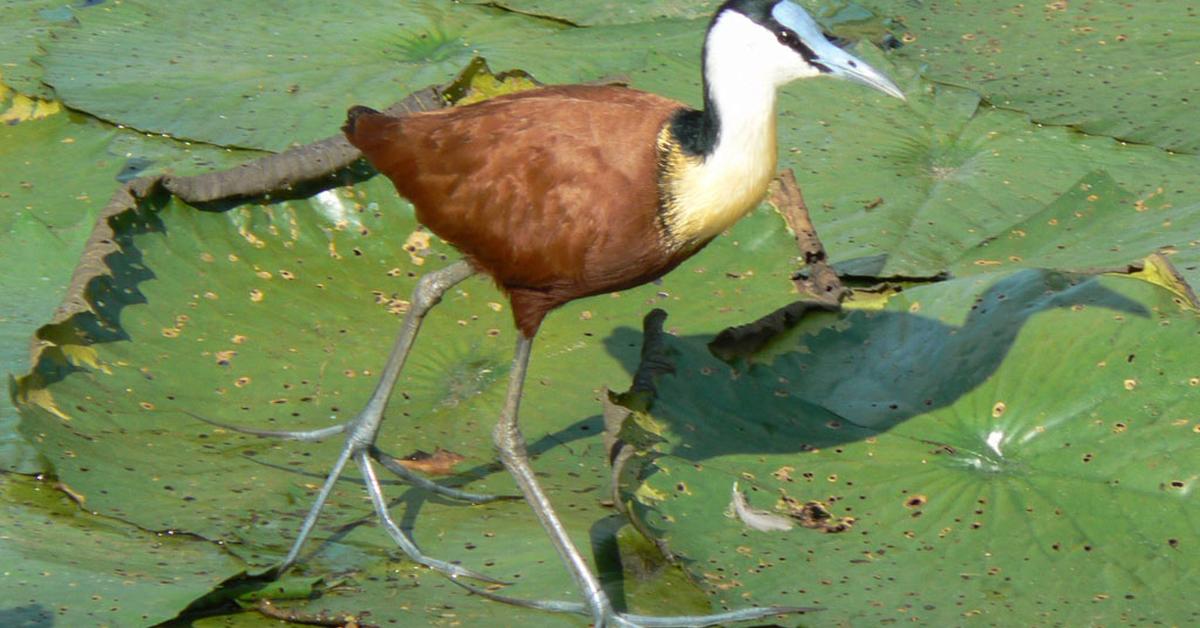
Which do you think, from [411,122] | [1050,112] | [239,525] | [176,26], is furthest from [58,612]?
[1050,112]

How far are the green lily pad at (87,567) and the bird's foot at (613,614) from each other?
54 cm

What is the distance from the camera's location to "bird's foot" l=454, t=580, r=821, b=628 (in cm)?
313

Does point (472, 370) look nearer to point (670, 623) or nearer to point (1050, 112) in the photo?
point (670, 623)

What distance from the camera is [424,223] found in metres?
3.69

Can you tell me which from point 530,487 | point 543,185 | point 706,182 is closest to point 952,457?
point 706,182

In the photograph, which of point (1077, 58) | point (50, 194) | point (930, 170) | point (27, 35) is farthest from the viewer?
point (27, 35)

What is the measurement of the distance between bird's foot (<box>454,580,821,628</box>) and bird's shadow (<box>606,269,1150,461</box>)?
1.12 feet

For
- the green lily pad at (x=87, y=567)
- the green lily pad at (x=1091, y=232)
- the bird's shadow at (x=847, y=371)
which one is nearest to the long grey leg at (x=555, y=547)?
the bird's shadow at (x=847, y=371)

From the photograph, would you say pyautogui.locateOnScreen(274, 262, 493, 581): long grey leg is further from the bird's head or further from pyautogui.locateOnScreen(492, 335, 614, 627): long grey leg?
the bird's head

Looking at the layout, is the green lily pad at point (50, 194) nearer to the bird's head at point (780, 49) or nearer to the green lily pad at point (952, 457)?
the green lily pad at point (952, 457)

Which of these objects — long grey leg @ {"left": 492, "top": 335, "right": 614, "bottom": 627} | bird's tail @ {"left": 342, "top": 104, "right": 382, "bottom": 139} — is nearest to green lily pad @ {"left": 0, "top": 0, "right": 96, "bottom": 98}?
bird's tail @ {"left": 342, "top": 104, "right": 382, "bottom": 139}

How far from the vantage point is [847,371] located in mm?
3633

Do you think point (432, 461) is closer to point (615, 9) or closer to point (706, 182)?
point (706, 182)

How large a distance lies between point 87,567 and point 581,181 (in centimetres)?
124
